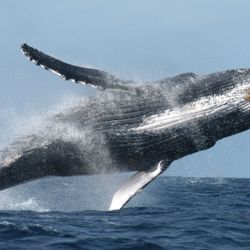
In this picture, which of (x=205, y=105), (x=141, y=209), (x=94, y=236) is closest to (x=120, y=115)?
(x=205, y=105)

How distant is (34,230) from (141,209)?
614 cm

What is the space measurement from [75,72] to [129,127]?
1549 mm

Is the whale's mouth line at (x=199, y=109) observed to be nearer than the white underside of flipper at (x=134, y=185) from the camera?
Yes

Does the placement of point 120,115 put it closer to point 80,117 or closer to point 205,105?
point 80,117

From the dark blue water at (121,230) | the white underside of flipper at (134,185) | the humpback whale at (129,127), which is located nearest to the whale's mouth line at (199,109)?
the humpback whale at (129,127)

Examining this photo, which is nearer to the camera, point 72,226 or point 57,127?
point 57,127

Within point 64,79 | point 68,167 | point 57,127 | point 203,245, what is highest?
point 64,79

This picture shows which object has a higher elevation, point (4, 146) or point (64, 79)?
Answer: point (64, 79)

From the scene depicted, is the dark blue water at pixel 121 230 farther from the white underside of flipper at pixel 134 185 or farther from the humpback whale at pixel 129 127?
the humpback whale at pixel 129 127

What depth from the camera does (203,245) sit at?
1163cm

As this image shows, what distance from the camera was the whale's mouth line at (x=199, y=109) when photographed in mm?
11477

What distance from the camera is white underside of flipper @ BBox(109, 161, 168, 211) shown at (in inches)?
468

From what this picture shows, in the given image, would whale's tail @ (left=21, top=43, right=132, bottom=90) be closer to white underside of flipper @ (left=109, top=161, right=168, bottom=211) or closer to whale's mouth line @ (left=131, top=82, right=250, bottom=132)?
whale's mouth line @ (left=131, top=82, right=250, bottom=132)

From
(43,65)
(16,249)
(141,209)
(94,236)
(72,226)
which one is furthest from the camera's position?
(141,209)
